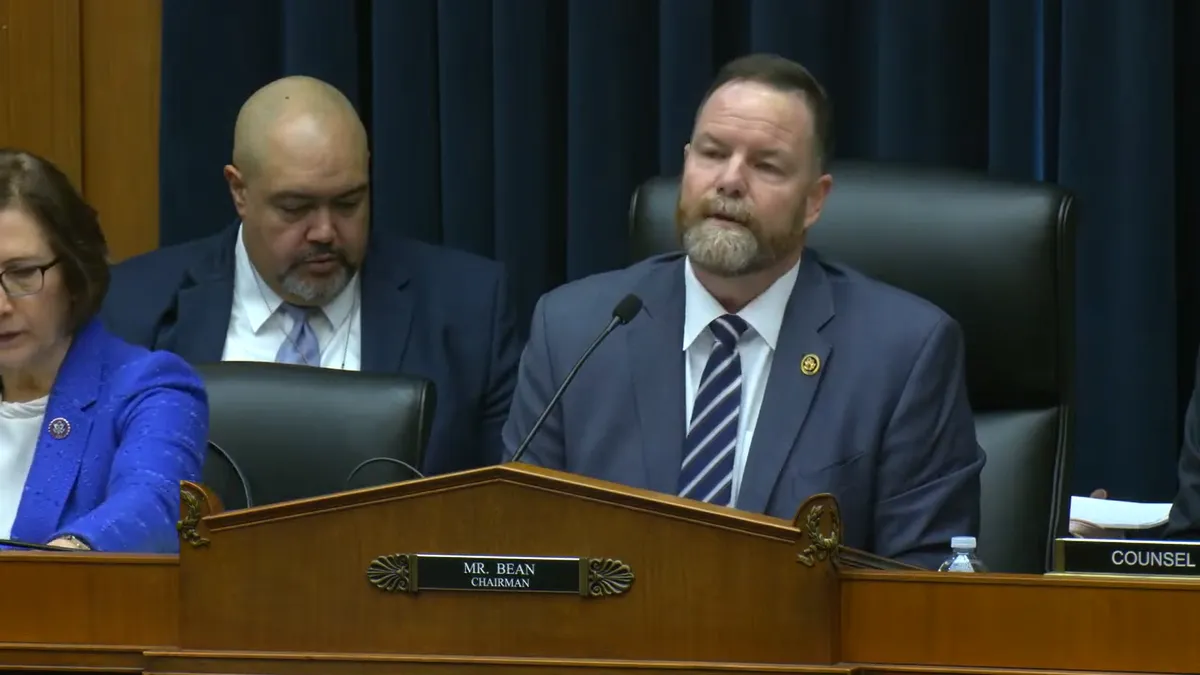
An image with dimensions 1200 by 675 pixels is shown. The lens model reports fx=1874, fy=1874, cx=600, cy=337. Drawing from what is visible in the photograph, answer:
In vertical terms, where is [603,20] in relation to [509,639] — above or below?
above

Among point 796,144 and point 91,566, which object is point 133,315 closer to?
point 796,144

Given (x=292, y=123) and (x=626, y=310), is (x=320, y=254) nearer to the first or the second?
(x=292, y=123)

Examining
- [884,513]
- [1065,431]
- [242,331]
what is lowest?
[884,513]

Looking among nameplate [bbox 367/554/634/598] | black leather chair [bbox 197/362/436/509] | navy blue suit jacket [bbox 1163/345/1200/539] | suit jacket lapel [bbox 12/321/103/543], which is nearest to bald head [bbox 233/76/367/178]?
black leather chair [bbox 197/362/436/509]

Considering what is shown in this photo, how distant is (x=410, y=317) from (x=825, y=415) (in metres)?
1.04

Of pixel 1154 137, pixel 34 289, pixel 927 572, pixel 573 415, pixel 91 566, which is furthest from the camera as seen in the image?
pixel 1154 137

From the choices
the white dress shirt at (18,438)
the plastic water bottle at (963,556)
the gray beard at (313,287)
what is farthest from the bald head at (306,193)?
the plastic water bottle at (963,556)

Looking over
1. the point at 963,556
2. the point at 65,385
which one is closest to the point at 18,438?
the point at 65,385

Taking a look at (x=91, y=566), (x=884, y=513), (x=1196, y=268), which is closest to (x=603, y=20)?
(x=1196, y=268)

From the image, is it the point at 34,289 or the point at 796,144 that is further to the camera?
the point at 796,144

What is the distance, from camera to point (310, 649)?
5.24ft

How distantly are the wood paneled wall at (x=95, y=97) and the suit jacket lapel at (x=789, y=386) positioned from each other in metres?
1.78

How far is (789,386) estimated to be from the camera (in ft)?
8.04

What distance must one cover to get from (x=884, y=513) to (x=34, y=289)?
3.63 feet
